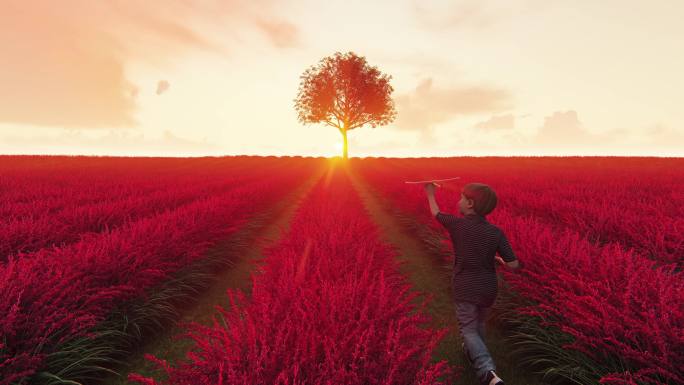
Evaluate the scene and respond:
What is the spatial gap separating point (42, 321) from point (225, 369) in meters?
1.86

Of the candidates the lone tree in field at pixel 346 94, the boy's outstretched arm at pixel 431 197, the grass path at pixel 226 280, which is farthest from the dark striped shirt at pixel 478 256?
the lone tree in field at pixel 346 94

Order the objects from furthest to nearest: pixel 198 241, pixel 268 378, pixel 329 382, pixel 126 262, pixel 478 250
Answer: pixel 198 241
pixel 126 262
pixel 478 250
pixel 268 378
pixel 329 382

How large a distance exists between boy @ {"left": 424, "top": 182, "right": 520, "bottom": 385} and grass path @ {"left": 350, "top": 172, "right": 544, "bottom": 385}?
0.36m

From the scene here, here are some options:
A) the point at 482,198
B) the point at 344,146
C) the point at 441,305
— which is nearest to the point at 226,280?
the point at 441,305

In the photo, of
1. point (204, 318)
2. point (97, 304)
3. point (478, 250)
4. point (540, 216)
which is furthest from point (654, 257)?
point (97, 304)

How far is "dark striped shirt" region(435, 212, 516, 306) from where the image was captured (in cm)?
240

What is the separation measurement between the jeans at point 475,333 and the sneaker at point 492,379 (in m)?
0.04

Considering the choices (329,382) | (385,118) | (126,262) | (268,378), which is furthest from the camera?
(385,118)

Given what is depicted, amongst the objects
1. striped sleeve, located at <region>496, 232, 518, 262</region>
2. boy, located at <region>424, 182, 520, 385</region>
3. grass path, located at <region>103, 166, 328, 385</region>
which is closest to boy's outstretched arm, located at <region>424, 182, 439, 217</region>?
boy, located at <region>424, 182, 520, 385</region>

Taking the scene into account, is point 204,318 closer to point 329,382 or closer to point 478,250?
point 329,382

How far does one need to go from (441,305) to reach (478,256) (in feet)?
5.57

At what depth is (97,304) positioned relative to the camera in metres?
2.72

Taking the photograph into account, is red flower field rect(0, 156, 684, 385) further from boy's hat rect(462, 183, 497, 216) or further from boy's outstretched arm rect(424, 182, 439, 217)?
boy's hat rect(462, 183, 497, 216)

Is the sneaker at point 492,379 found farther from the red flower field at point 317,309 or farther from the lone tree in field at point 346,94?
the lone tree in field at point 346,94
